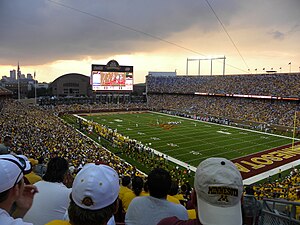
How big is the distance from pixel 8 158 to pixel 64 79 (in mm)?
82181

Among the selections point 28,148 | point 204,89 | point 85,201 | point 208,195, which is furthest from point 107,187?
point 204,89

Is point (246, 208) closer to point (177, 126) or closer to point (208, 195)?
point (208, 195)

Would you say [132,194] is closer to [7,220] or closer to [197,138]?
[7,220]

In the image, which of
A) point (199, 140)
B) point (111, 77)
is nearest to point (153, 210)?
point (199, 140)

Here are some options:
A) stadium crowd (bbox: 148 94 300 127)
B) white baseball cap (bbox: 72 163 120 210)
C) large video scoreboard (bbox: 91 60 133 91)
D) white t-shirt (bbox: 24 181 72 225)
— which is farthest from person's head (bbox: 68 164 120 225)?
large video scoreboard (bbox: 91 60 133 91)

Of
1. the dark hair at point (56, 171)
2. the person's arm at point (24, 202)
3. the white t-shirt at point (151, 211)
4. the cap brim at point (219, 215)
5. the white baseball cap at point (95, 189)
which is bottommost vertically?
the white t-shirt at point (151, 211)

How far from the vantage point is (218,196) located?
1.69 m

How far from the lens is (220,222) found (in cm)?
165

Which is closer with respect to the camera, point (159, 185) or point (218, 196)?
point (218, 196)

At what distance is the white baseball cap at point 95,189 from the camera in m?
1.78

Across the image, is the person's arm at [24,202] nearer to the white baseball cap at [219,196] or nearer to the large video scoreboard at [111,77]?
the white baseball cap at [219,196]

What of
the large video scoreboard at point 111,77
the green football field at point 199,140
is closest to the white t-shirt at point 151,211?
the green football field at point 199,140

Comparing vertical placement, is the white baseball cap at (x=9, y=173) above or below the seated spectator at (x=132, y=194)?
above

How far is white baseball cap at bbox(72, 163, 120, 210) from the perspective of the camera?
1.78 metres
